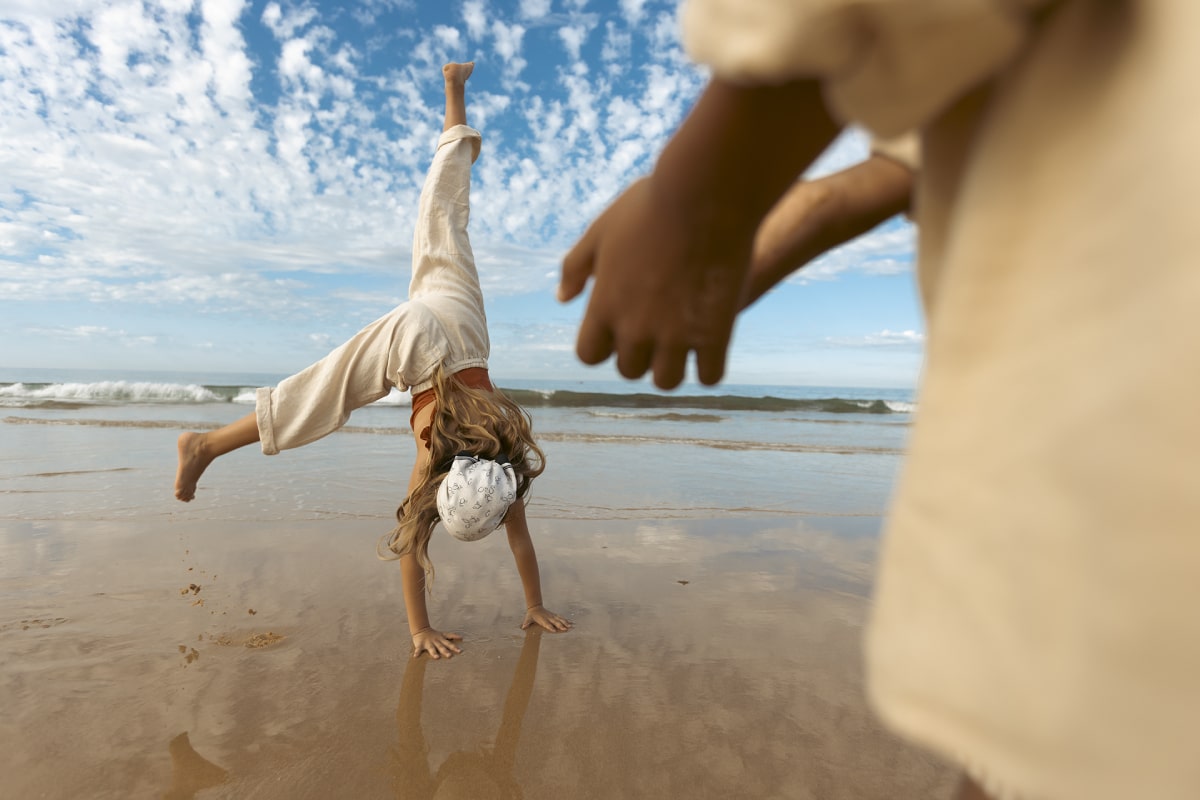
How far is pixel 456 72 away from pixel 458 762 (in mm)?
2635

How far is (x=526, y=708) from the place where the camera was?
2189 mm

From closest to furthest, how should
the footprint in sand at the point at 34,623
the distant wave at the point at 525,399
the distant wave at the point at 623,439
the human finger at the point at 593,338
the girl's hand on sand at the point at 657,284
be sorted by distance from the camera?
1. the girl's hand on sand at the point at 657,284
2. the human finger at the point at 593,338
3. the footprint in sand at the point at 34,623
4. the distant wave at the point at 623,439
5. the distant wave at the point at 525,399

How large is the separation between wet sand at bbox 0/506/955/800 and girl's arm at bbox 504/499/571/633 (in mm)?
89

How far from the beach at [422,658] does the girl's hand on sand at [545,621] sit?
0.07m

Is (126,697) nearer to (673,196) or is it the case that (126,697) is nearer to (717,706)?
(717,706)

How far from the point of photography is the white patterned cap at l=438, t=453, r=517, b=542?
2.38 m

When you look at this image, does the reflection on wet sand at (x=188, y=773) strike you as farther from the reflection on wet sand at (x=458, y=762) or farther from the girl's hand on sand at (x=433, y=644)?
the girl's hand on sand at (x=433, y=644)

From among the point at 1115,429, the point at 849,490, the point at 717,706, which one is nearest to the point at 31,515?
the point at 717,706

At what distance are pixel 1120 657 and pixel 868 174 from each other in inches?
22.0

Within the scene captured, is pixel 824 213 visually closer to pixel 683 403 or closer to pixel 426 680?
pixel 426 680

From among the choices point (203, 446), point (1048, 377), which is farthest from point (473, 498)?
point (1048, 377)

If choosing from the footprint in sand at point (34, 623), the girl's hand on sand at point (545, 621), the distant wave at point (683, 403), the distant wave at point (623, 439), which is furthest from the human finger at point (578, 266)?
the distant wave at point (683, 403)

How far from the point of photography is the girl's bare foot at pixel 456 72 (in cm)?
302

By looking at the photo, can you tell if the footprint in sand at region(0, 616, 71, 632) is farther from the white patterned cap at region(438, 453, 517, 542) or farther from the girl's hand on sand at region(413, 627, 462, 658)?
the white patterned cap at region(438, 453, 517, 542)
